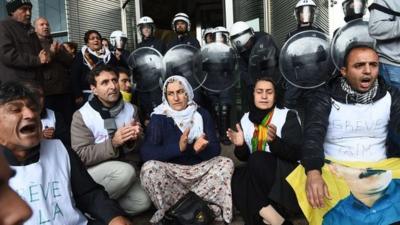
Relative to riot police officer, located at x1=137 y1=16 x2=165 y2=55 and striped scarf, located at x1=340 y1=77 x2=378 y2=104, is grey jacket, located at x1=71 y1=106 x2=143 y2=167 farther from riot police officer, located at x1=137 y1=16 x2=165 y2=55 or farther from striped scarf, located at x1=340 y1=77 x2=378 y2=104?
riot police officer, located at x1=137 y1=16 x2=165 y2=55

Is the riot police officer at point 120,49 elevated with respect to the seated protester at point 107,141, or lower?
elevated

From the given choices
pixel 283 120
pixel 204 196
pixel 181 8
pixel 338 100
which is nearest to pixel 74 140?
pixel 204 196

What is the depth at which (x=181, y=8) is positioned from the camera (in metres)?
10.4

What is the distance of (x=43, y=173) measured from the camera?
210cm

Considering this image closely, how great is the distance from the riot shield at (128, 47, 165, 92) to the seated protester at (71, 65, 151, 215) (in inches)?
72.4

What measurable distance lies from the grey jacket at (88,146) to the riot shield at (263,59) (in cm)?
215

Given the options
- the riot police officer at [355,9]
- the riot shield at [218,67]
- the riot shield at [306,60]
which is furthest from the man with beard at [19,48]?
the riot police officer at [355,9]

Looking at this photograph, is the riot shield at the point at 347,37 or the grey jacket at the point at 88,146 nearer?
the grey jacket at the point at 88,146

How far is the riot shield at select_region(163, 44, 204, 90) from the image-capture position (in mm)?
5227

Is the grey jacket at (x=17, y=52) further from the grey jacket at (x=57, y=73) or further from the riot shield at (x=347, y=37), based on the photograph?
the riot shield at (x=347, y=37)

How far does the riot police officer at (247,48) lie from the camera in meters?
4.92

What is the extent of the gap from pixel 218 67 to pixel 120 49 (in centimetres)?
166

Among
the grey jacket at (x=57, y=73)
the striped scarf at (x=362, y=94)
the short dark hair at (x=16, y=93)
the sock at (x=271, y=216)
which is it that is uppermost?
the grey jacket at (x=57, y=73)

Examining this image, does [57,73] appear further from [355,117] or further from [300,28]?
[355,117]
